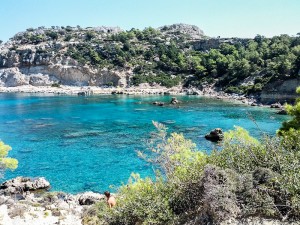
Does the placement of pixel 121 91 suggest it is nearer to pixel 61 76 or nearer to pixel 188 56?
pixel 61 76

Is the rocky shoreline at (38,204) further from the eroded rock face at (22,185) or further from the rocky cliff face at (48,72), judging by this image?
the rocky cliff face at (48,72)

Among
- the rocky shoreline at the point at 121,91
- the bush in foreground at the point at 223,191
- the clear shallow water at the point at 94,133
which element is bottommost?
the clear shallow water at the point at 94,133

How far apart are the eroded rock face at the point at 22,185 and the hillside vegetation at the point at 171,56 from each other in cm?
7681

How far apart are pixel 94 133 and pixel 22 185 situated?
894 inches

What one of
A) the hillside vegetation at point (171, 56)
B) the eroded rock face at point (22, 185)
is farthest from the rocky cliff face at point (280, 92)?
the eroded rock face at point (22, 185)

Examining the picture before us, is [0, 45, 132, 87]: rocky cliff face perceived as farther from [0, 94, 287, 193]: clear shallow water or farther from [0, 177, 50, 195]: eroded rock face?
[0, 177, 50, 195]: eroded rock face

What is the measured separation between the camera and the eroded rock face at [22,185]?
28.9m

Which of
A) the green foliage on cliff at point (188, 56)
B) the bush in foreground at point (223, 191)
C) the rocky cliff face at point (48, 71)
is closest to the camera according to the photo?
the bush in foreground at point (223, 191)

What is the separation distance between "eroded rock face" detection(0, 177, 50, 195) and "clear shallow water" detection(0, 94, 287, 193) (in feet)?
3.74

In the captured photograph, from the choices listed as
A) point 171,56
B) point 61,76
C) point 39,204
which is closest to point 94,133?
point 39,204

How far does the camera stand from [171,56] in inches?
5566

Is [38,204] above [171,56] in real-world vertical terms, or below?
below

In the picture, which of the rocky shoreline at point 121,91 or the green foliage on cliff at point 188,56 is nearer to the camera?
the green foliage on cliff at point 188,56

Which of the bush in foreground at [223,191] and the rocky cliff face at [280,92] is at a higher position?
the rocky cliff face at [280,92]
